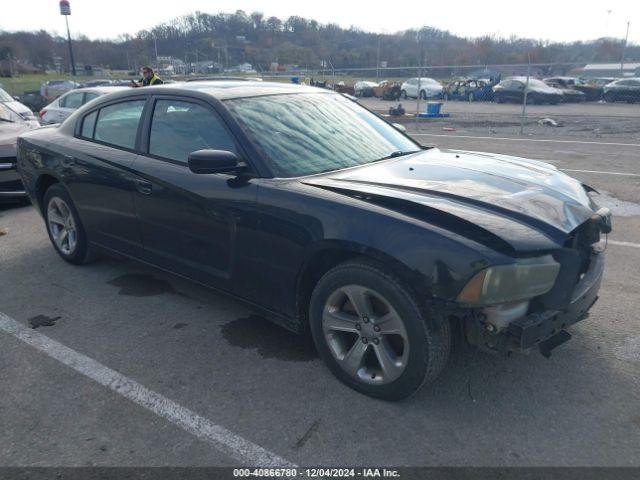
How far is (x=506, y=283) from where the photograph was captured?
2.39m

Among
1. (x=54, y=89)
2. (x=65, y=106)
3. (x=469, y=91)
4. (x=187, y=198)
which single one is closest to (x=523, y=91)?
(x=469, y=91)

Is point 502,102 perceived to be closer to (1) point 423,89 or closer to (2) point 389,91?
(1) point 423,89

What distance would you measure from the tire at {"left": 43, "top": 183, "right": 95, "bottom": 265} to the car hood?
2621 millimetres

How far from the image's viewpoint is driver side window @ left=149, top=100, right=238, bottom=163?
3.39 meters

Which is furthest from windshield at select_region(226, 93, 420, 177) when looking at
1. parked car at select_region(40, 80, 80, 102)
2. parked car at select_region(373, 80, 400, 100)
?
parked car at select_region(373, 80, 400, 100)

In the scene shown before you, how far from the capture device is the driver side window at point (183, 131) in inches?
134

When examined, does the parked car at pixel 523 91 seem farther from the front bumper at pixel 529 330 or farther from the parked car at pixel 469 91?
the front bumper at pixel 529 330

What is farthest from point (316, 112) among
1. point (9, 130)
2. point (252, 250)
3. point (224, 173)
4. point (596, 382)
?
point (9, 130)

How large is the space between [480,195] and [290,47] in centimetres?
5059

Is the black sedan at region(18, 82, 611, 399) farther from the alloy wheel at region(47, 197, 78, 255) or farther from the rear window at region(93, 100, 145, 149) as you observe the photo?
the alloy wheel at region(47, 197, 78, 255)

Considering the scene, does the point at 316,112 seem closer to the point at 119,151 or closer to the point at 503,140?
the point at 119,151

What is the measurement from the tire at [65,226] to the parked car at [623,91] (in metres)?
28.2

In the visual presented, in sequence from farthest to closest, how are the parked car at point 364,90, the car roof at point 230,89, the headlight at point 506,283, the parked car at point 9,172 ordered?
the parked car at point 364,90 → the parked car at point 9,172 → the car roof at point 230,89 → the headlight at point 506,283

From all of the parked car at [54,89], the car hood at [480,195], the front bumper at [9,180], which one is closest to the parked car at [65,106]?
the front bumper at [9,180]
